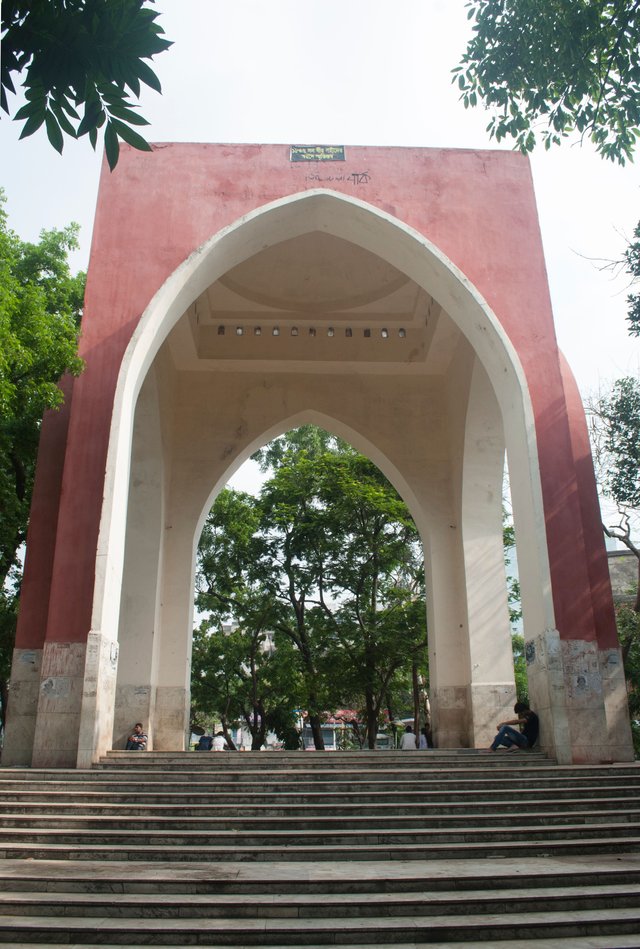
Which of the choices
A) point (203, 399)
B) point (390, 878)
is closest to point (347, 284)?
point (203, 399)

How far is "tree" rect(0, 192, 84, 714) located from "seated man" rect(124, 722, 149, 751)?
8.62 ft

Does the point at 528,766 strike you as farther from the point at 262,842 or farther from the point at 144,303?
the point at 144,303

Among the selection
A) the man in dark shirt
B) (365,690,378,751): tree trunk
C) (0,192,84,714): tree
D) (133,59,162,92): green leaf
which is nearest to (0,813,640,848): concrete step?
the man in dark shirt

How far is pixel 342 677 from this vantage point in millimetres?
15328

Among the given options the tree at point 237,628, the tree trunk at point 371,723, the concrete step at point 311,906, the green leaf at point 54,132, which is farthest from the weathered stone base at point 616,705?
the tree at point 237,628

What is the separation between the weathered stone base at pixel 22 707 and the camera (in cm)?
803

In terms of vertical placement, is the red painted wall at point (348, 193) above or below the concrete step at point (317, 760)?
above

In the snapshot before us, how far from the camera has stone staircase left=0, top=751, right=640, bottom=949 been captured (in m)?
3.78

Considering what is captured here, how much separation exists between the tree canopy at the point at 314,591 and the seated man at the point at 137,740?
557cm

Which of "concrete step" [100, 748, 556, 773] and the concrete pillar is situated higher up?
the concrete pillar

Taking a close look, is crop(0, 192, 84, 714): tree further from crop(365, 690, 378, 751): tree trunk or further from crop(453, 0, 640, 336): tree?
crop(365, 690, 378, 751): tree trunk

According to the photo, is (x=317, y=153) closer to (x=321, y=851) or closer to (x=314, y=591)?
(x=321, y=851)

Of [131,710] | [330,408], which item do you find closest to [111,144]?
[131,710]

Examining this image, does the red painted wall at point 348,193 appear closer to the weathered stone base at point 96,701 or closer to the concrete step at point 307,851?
the weathered stone base at point 96,701
